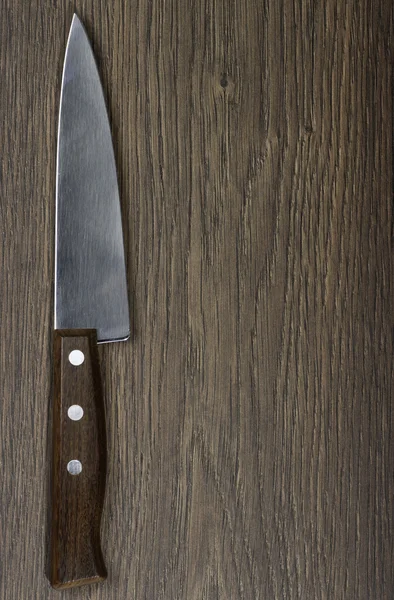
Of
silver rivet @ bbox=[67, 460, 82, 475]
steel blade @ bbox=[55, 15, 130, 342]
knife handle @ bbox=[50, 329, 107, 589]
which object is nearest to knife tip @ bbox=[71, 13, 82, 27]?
steel blade @ bbox=[55, 15, 130, 342]

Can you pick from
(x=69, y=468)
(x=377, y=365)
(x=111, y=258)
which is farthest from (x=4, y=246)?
(x=377, y=365)

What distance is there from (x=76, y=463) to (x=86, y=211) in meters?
0.21

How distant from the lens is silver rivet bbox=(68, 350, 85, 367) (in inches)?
22.4

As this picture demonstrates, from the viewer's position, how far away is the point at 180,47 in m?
0.64

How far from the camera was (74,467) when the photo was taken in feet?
1.86

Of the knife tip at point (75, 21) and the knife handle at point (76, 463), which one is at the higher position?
the knife tip at point (75, 21)

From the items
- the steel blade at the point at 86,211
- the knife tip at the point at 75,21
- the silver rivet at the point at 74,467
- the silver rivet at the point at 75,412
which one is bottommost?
the silver rivet at the point at 74,467

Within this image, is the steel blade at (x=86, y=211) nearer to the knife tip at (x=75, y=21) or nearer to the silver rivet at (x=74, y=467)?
the knife tip at (x=75, y=21)

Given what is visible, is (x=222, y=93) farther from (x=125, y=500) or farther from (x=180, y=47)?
(x=125, y=500)

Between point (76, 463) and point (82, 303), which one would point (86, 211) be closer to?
point (82, 303)

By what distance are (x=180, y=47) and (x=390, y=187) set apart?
0.26 metres

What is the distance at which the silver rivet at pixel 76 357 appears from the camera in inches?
22.4

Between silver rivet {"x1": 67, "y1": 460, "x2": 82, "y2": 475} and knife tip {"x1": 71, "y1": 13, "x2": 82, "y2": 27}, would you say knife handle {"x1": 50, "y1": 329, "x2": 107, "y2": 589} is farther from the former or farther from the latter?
knife tip {"x1": 71, "y1": 13, "x2": 82, "y2": 27}

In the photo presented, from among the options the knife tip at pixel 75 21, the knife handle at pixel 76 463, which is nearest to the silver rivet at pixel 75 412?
the knife handle at pixel 76 463
